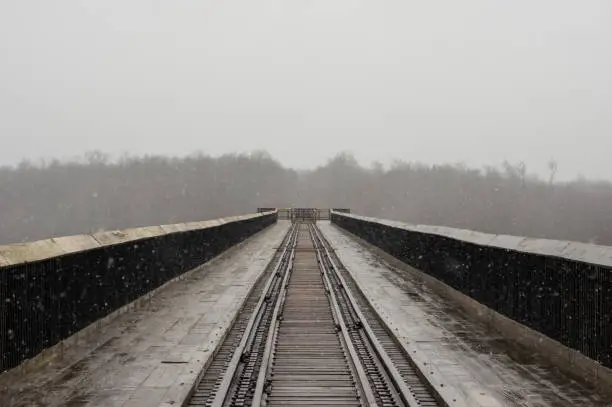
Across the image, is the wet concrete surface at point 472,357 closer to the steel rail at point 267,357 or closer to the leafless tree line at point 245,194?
the steel rail at point 267,357

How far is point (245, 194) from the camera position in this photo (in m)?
170

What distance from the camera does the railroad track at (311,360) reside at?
6035 millimetres

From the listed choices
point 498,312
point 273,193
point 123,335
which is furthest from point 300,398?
point 273,193

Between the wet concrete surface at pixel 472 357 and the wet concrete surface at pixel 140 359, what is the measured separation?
3.19m

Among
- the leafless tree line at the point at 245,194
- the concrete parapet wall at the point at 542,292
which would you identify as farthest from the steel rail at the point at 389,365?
the leafless tree line at the point at 245,194

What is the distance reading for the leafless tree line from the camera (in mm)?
148250

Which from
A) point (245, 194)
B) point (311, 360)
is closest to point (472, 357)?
point (311, 360)

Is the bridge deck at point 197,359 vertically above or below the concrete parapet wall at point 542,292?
below

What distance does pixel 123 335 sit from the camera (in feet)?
28.4

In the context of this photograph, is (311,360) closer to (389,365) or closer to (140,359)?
(389,365)

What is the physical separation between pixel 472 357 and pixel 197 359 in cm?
390

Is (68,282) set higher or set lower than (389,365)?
higher

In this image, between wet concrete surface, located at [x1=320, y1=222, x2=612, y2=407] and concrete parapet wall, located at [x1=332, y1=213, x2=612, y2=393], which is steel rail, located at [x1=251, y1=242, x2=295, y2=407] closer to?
wet concrete surface, located at [x1=320, y1=222, x2=612, y2=407]

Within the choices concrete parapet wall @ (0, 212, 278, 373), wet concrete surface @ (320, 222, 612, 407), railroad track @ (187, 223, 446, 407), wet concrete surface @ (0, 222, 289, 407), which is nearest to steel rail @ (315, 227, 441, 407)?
railroad track @ (187, 223, 446, 407)
